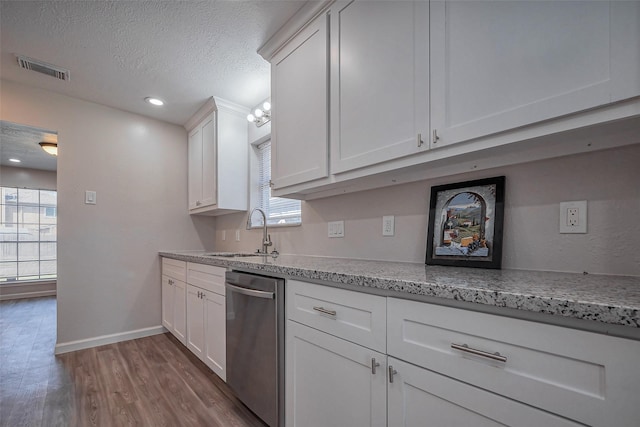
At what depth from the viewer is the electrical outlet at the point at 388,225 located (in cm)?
162

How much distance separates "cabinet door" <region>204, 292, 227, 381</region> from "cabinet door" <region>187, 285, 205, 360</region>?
4.1 inches

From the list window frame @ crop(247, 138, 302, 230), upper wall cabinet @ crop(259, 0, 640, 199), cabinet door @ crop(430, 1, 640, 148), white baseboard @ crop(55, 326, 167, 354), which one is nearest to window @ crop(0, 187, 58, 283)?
white baseboard @ crop(55, 326, 167, 354)

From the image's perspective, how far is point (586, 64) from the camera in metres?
0.81

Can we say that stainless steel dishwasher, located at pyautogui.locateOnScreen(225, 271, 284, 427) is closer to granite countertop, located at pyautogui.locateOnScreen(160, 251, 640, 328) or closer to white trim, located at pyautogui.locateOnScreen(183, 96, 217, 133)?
granite countertop, located at pyautogui.locateOnScreen(160, 251, 640, 328)

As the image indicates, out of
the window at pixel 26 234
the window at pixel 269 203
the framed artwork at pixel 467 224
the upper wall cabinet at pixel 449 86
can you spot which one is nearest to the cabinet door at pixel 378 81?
the upper wall cabinet at pixel 449 86

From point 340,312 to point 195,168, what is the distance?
281cm

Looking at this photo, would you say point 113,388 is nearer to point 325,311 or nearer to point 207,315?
point 207,315

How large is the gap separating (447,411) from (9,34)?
3162 millimetres

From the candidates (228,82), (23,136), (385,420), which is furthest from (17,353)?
(385,420)

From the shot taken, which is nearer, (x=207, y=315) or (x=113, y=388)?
(x=113, y=388)

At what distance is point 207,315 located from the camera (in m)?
2.13

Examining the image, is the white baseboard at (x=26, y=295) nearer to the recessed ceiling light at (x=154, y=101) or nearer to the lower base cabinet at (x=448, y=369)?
the recessed ceiling light at (x=154, y=101)

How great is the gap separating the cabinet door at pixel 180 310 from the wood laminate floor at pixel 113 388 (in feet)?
0.56

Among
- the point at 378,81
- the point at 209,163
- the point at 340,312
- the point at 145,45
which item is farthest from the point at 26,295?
the point at 378,81
